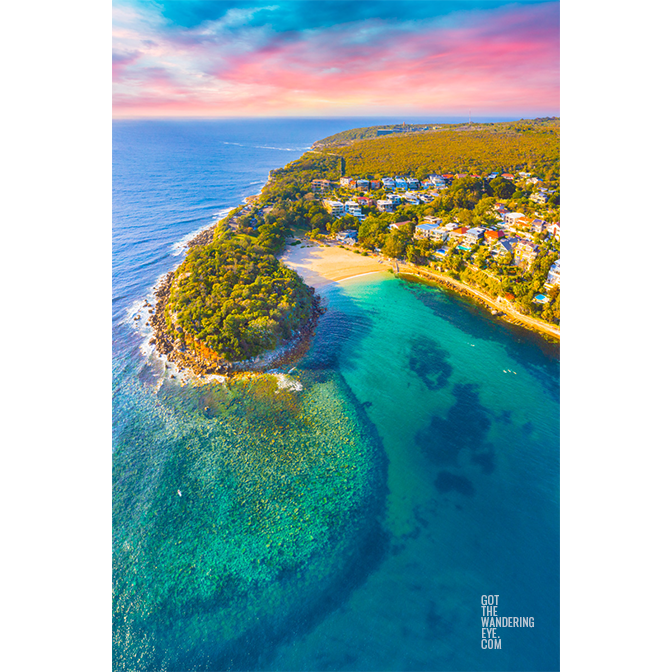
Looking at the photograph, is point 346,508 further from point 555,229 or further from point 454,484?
point 555,229

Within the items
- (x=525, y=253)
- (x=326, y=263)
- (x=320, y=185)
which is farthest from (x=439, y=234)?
(x=320, y=185)

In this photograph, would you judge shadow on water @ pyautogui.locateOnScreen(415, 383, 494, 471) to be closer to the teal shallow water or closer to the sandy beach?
the teal shallow water


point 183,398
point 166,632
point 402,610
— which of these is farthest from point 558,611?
point 183,398

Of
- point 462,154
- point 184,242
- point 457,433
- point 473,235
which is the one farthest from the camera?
point 462,154

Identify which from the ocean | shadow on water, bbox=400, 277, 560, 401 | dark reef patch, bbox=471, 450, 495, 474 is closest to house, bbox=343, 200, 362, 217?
shadow on water, bbox=400, 277, 560, 401

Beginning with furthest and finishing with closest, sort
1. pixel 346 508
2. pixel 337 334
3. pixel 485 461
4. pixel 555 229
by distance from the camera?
pixel 555 229, pixel 337 334, pixel 485 461, pixel 346 508

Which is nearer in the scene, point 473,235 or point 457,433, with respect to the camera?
point 457,433
